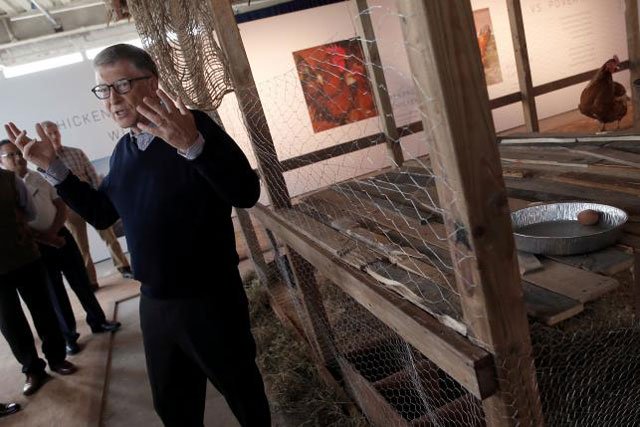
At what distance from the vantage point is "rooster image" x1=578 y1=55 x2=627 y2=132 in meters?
5.10

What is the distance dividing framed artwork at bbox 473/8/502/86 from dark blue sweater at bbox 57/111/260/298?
6.25 meters

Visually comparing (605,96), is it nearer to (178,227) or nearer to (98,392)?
(178,227)

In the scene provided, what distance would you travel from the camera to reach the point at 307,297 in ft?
7.81

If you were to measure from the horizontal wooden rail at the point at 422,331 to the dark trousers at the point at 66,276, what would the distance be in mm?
2342

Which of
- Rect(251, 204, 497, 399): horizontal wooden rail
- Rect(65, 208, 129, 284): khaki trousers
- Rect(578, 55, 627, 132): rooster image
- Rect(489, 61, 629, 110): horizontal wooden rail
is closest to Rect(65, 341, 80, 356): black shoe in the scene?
Rect(65, 208, 129, 284): khaki trousers

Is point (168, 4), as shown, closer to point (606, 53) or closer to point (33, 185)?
point (33, 185)

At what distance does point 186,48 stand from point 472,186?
2.11 meters

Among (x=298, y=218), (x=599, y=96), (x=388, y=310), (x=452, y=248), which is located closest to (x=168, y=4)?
(x=298, y=218)

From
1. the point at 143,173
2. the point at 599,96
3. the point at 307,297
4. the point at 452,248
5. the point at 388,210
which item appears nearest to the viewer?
the point at 452,248

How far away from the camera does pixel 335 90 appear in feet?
20.5

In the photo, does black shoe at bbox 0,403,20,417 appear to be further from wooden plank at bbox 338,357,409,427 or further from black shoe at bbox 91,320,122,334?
wooden plank at bbox 338,357,409,427

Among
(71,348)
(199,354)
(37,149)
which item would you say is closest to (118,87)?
(37,149)

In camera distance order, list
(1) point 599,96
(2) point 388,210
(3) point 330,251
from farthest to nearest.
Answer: (1) point 599,96, (2) point 388,210, (3) point 330,251

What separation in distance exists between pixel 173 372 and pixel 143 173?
68 cm
